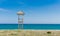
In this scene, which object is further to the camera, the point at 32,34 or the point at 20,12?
the point at 20,12

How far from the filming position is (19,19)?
48.2 feet

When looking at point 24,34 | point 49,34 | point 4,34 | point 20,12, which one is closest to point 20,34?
point 24,34

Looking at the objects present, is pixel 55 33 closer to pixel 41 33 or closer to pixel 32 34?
pixel 41 33

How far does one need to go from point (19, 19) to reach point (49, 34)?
5.19 metres

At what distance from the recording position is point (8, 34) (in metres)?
10.2

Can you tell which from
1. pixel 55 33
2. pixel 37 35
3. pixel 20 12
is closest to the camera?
pixel 37 35

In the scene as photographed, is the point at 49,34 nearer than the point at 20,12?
Yes

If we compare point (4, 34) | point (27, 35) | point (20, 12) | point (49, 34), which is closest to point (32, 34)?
point (27, 35)

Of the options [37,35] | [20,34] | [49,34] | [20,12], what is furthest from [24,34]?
[20,12]

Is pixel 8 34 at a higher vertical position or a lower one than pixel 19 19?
lower

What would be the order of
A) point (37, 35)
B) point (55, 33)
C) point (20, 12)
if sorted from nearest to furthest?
1. point (37, 35)
2. point (55, 33)
3. point (20, 12)

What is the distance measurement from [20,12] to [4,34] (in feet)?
13.8

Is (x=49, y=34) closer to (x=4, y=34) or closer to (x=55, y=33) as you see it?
(x=55, y=33)

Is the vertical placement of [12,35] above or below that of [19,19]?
below
